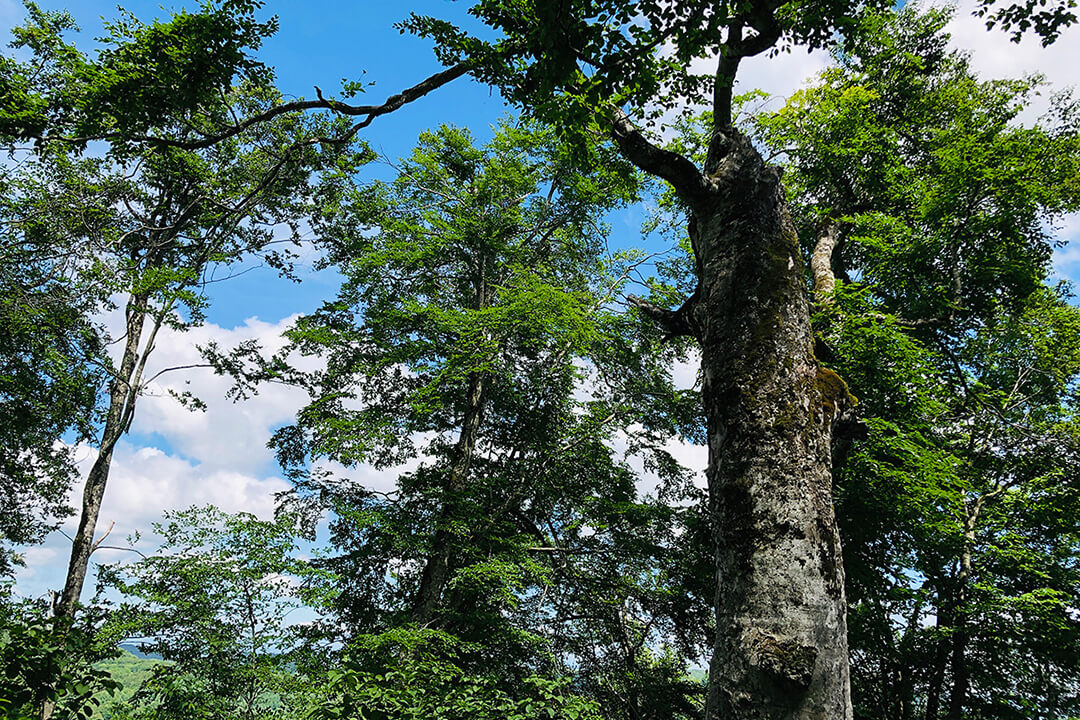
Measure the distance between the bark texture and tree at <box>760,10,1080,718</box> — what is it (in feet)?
16.0

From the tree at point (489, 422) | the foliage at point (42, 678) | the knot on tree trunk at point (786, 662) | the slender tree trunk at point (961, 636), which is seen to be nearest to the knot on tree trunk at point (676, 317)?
the knot on tree trunk at point (786, 662)

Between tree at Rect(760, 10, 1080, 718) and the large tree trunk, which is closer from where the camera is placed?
the large tree trunk

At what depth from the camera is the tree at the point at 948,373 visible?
9031 millimetres

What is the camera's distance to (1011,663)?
31.6 feet

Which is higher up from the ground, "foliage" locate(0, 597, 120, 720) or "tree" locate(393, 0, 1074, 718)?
"tree" locate(393, 0, 1074, 718)

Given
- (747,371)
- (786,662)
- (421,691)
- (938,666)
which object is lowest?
(421,691)

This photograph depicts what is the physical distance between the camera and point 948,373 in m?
12.2

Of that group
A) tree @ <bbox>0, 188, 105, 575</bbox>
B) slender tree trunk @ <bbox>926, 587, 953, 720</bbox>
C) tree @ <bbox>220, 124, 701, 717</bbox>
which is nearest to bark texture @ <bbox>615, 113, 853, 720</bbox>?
tree @ <bbox>220, 124, 701, 717</bbox>

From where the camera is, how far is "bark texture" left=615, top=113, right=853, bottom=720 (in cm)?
200

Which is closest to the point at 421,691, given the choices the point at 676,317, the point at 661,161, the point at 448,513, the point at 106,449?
the point at 448,513

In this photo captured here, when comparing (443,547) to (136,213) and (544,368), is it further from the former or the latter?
(136,213)

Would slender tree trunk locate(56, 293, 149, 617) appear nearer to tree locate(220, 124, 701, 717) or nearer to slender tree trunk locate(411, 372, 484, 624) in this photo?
tree locate(220, 124, 701, 717)

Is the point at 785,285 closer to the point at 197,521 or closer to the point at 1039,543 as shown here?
the point at 197,521

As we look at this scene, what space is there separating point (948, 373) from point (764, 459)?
42.7 ft
